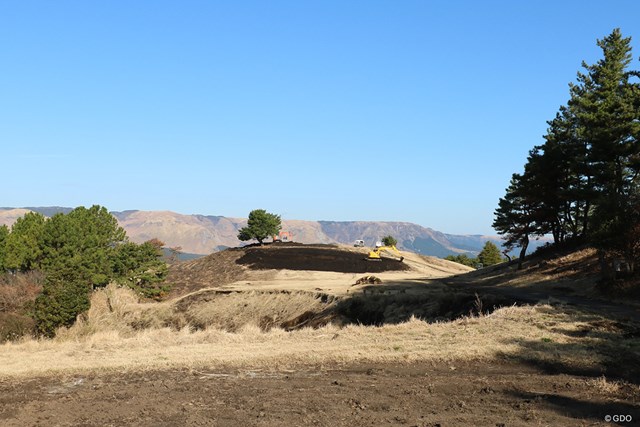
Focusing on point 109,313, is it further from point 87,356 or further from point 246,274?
point 87,356

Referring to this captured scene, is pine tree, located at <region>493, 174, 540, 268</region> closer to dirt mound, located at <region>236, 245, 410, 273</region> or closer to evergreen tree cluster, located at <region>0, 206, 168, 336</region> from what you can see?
dirt mound, located at <region>236, 245, 410, 273</region>

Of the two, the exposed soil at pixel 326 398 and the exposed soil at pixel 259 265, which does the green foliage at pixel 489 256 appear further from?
the exposed soil at pixel 326 398

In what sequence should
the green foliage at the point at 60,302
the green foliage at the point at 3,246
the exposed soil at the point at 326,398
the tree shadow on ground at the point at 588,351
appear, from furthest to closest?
the green foliage at the point at 3,246
the green foliage at the point at 60,302
the tree shadow on ground at the point at 588,351
the exposed soil at the point at 326,398

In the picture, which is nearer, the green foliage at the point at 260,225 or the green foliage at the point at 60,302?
the green foliage at the point at 60,302

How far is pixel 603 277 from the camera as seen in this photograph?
3066 cm

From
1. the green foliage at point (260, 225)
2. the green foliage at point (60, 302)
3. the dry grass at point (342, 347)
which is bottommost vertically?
the green foliage at point (60, 302)

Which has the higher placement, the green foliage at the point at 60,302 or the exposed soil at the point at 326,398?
the exposed soil at the point at 326,398

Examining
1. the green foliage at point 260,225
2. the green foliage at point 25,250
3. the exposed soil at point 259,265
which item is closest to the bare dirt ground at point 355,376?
the exposed soil at point 259,265

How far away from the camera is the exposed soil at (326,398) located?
10.1 m

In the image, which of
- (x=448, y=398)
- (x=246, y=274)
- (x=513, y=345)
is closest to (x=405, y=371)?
(x=448, y=398)

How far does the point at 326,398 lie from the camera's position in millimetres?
Result: 11492

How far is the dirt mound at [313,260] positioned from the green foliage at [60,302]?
26384 millimetres

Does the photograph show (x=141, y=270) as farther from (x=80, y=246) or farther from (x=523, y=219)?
(x=523, y=219)

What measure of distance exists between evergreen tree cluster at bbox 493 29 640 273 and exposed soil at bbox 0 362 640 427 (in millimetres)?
18961
